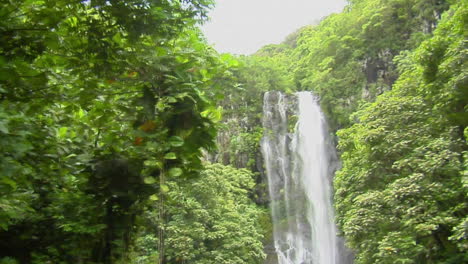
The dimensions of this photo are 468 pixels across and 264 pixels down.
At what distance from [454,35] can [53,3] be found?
6.07 metres

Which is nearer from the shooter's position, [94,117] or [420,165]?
[94,117]

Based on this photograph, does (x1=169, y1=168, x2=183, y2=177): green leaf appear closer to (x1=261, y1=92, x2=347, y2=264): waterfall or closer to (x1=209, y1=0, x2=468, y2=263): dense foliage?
(x1=209, y1=0, x2=468, y2=263): dense foliage

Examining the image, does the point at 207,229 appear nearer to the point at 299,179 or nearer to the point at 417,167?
the point at 417,167

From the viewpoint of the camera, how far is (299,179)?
1519 centimetres

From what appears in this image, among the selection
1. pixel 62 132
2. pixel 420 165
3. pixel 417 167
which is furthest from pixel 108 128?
pixel 417 167

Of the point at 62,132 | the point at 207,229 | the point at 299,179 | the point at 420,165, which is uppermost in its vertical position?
the point at 299,179

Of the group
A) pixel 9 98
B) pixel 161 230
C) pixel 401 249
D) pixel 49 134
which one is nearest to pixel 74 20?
pixel 9 98

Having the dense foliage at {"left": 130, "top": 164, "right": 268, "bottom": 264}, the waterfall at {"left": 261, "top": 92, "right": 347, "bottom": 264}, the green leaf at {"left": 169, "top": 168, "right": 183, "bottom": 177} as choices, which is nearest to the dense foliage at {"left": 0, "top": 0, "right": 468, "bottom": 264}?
the green leaf at {"left": 169, "top": 168, "right": 183, "bottom": 177}

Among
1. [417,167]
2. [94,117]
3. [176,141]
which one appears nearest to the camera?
[176,141]

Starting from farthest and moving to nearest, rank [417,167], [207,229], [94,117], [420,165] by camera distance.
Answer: [207,229] → [417,167] → [420,165] → [94,117]

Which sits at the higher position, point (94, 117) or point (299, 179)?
point (299, 179)

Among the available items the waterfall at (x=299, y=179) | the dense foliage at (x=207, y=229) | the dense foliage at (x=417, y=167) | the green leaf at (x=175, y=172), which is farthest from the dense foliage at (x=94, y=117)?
the waterfall at (x=299, y=179)

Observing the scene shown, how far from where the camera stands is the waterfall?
44.8ft

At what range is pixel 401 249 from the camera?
5.21 metres
